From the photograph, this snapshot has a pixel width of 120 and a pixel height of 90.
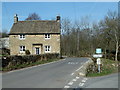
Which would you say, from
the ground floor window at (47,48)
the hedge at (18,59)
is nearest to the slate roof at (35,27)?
the ground floor window at (47,48)

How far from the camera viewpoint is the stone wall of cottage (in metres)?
43.1

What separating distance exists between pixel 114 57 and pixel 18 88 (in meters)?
34.9

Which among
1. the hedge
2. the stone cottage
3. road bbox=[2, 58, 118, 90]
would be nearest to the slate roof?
the stone cottage

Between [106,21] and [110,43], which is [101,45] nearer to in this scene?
[110,43]

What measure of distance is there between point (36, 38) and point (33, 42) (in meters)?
1.12

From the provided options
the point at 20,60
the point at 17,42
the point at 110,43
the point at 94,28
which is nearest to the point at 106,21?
the point at 110,43

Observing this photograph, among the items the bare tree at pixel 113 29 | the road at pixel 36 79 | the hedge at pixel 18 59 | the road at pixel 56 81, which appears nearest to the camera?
the road at pixel 56 81

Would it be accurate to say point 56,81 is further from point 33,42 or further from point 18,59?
point 33,42

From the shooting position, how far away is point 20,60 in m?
22.0

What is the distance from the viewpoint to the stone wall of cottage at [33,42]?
4312 centimetres

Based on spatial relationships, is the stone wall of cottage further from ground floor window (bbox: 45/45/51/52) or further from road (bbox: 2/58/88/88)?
road (bbox: 2/58/88/88)

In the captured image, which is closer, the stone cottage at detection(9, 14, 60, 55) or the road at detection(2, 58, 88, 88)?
the road at detection(2, 58, 88, 88)

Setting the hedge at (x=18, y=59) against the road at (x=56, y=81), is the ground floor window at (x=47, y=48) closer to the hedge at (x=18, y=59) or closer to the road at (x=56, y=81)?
the hedge at (x=18, y=59)

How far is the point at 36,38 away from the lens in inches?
1729
